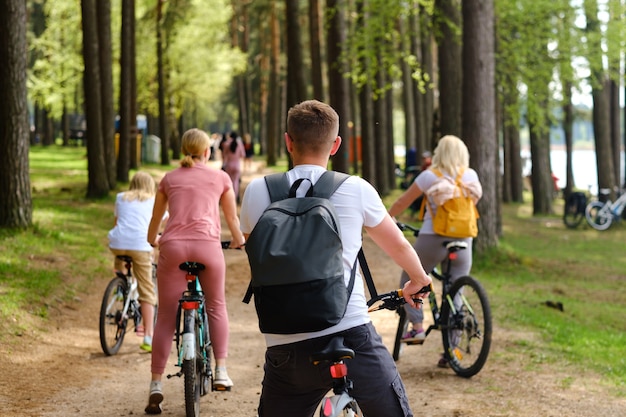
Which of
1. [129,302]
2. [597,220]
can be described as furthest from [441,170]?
[597,220]

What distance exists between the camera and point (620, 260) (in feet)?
69.6

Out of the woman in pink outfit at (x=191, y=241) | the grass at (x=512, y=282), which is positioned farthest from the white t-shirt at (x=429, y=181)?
the woman in pink outfit at (x=191, y=241)

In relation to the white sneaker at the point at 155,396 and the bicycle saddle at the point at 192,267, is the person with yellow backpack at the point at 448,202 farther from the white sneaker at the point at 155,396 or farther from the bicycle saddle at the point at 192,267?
the white sneaker at the point at 155,396

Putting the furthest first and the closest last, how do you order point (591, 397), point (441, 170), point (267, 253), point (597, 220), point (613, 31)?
point (597, 220)
point (613, 31)
point (441, 170)
point (591, 397)
point (267, 253)

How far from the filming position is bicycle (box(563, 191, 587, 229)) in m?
28.6

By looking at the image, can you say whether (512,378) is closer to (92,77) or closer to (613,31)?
(92,77)

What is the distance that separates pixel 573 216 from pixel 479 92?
14.0 meters

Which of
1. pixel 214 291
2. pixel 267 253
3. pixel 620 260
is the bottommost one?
pixel 620 260

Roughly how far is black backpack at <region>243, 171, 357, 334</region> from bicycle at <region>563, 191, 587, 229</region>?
84.9 ft

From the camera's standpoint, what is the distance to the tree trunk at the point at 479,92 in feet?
52.3

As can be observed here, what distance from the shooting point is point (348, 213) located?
12.7 feet

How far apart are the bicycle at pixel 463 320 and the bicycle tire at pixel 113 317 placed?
2.71 meters

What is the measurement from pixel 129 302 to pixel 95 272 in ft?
14.2

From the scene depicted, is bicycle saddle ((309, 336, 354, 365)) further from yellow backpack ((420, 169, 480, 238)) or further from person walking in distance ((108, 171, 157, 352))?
person walking in distance ((108, 171, 157, 352))
